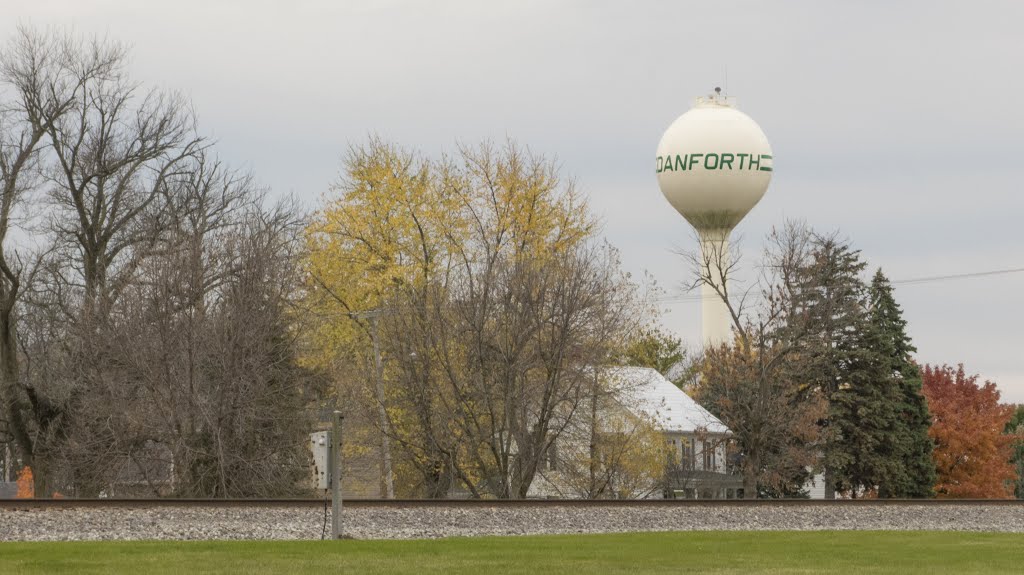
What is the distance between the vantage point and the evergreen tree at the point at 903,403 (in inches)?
1927

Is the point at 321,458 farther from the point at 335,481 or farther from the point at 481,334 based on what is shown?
the point at 481,334

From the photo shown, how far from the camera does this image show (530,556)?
710 inches

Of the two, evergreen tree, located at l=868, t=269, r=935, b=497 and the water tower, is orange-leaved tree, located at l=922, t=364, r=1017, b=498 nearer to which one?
evergreen tree, located at l=868, t=269, r=935, b=497

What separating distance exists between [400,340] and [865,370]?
18.8m

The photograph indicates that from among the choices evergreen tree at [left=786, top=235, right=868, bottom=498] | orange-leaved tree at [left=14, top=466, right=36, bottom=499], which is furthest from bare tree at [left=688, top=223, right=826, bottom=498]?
orange-leaved tree at [left=14, top=466, right=36, bottom=499]

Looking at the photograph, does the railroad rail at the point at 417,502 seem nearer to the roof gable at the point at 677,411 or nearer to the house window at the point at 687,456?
the roof gable at the point at 677,411

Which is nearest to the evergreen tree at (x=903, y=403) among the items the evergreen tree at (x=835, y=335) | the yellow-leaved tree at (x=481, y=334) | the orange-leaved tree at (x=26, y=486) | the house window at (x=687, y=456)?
the evergreen tree at (x=835, y=335)


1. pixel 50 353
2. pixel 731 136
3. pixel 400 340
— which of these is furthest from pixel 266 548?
pixel 731 136

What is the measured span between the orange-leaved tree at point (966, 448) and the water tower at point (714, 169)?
8670 mm

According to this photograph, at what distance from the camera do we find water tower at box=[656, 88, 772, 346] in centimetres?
5609

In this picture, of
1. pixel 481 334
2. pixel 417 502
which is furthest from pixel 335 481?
pixel 481 334

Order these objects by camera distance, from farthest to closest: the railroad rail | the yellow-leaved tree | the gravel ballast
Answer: the yellow-leaved tree
the railroad rail
the gravel ballast

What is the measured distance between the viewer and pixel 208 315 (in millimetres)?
34094

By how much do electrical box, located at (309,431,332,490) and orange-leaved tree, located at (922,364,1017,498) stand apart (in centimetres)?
3551
